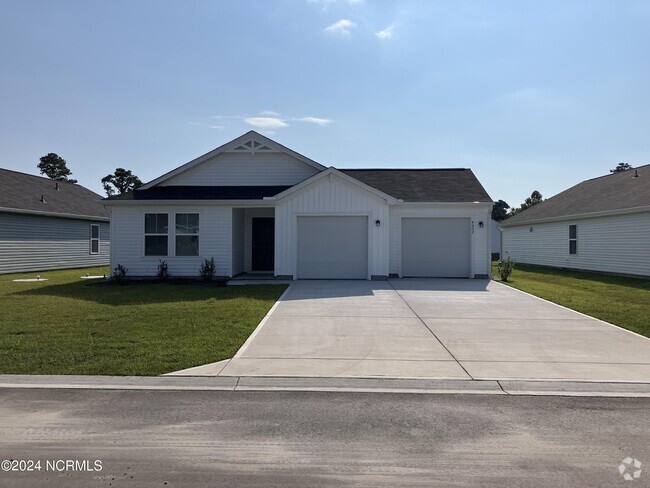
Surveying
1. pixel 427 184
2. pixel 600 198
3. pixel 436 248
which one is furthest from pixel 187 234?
pixel 600 198

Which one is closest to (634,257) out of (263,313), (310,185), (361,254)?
(361,254)

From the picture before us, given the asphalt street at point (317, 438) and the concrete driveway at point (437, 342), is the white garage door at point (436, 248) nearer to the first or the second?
the concrete driveway at point (437, 342)

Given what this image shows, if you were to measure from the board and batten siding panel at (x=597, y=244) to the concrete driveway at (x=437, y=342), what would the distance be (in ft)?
31.4

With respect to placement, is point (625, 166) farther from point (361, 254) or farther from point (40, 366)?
point (40, 366)

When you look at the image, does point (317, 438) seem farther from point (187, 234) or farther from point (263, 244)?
point (263, 244)

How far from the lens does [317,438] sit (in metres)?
3.94

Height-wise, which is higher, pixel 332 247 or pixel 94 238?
pixel 94 238

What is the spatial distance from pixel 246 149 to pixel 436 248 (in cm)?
836

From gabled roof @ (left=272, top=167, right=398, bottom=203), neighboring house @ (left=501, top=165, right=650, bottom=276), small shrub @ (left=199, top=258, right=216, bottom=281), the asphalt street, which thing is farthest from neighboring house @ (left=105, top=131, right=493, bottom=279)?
the asphalt street

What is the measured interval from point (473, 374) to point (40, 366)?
5.80 metres

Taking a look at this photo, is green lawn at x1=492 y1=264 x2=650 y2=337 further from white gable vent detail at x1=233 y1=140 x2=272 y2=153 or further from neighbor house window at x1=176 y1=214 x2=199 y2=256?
neighbor house window at x1=176 y1=214 x2=199 y2=256

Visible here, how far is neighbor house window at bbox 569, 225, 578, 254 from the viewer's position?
22250 millimetres

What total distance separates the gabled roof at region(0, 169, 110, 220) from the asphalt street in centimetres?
1552

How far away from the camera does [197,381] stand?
541 centimetres
